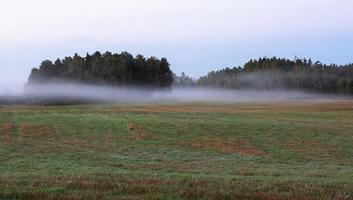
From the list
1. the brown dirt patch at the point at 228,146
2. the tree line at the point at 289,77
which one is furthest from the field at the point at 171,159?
the tree line at the point at 289,77

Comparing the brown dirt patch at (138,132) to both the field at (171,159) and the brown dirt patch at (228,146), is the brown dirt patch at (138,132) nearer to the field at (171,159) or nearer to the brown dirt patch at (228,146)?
the field at (171,159)

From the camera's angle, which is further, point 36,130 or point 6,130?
point 36,130

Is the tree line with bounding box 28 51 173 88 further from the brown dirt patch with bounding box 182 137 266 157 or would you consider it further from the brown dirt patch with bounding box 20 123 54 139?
the brown dirt patch with bounding box 182 137 266 157

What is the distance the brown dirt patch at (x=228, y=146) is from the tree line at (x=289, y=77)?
392ft

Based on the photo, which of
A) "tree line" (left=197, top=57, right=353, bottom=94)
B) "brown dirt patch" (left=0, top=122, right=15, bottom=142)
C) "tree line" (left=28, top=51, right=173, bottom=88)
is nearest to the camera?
"brown dirt patch" (left=0, top=122, right=15, bottom=142)

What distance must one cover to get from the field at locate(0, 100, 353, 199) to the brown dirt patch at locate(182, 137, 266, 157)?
60 millimetres

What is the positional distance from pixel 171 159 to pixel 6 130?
18955 mm

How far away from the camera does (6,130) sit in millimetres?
41719

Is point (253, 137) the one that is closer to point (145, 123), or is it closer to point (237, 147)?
point (237, 147)

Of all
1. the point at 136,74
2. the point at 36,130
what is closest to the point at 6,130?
the point at 36,130

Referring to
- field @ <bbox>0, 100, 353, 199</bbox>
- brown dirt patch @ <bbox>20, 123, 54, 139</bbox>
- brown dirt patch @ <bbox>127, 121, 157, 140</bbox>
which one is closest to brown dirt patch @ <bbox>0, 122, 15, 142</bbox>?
field @ <bbox>0, 100, 353, 199</bbox>

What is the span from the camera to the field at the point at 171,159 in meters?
12.5

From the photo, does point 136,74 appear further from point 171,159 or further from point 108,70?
point 171,159

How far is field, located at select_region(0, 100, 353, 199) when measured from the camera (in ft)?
41.0
